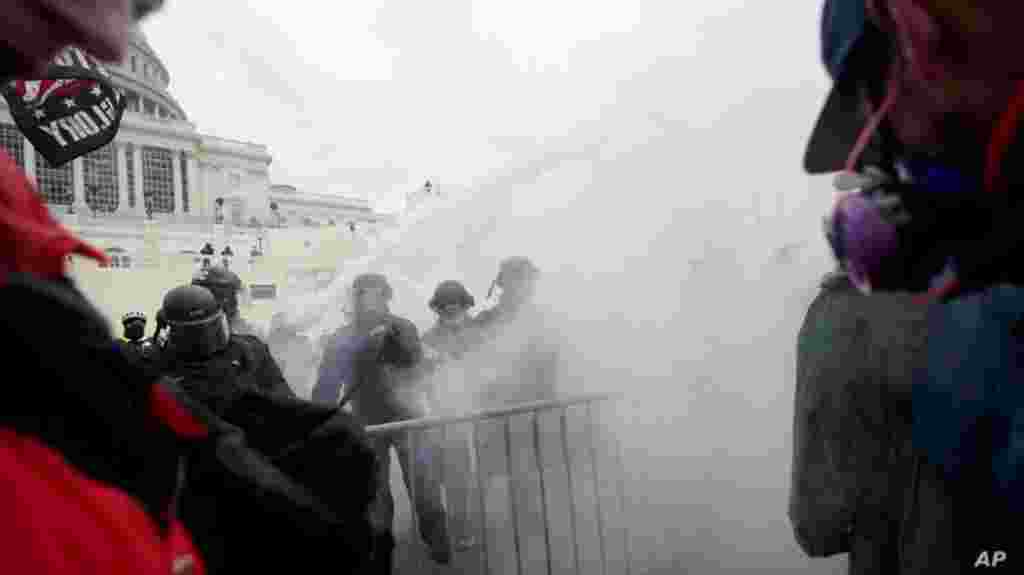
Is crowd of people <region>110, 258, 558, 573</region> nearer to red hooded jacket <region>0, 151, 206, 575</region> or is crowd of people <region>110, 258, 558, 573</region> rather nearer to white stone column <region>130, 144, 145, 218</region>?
red hooded jacket <region>0, 151, 206, 575</region>

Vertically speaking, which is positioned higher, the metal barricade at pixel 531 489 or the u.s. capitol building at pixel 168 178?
the u.s. capitol building at pixel 168 178

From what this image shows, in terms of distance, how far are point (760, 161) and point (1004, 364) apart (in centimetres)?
456

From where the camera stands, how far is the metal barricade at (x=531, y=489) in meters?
3.67

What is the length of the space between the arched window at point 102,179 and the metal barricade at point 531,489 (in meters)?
50.1

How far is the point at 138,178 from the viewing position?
4841cm

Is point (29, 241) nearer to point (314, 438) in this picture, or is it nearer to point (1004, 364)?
point (314, 438)

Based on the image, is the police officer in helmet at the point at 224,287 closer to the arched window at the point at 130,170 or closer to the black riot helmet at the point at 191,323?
the black riot helmet at the point at 191,323

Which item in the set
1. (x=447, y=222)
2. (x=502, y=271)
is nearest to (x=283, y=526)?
(x=502, y=271)

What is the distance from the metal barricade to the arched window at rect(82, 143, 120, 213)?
50.1 metres

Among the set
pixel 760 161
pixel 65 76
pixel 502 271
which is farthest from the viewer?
pixel 760 161

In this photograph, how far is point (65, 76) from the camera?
3.63 meters

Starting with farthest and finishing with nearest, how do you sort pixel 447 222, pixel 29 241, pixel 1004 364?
1. pixel 447 222
2. pixel 1004 364
3. pixel 29 241

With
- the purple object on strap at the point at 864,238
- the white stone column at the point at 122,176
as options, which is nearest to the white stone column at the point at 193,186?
the white stone column at the point at 122,176

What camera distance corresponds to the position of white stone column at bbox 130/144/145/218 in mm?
48062
